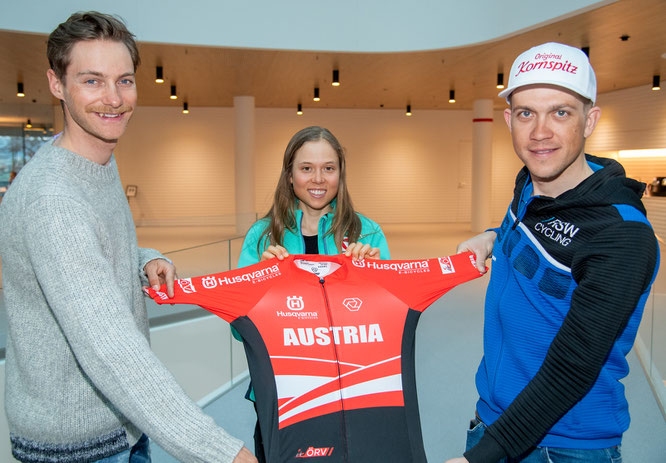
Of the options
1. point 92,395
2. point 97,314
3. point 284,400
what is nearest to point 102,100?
point 97,314

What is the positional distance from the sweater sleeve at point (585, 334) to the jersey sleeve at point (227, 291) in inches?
36.1

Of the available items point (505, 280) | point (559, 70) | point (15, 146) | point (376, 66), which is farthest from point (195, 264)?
point (15, 146)

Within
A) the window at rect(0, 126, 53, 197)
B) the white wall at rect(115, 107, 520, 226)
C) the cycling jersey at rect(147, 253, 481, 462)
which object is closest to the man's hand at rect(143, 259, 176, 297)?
the cycling jersey at rect(147, 253, 481, 462)

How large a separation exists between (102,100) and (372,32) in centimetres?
771

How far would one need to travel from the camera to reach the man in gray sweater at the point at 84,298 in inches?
39.8

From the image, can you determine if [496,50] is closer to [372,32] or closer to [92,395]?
[372,32]

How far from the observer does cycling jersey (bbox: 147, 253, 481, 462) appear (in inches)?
65.2

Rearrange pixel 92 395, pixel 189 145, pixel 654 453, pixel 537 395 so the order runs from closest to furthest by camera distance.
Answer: pixel 537 395 < pixel 92 395 < pixel 654 453 < pixel 189 145

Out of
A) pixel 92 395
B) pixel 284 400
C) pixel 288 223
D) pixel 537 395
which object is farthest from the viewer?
pixel 288 223

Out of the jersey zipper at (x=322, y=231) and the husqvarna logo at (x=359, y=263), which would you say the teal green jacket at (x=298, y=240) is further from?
the husqvarna logo at (x=359, y=263)

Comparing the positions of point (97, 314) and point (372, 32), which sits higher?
point (372, 32)

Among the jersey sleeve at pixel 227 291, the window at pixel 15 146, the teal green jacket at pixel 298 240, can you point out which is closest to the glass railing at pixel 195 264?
the teal green jacket at pixel 298 240

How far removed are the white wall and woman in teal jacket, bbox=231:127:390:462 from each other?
14.1m

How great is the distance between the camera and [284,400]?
1.69 m
